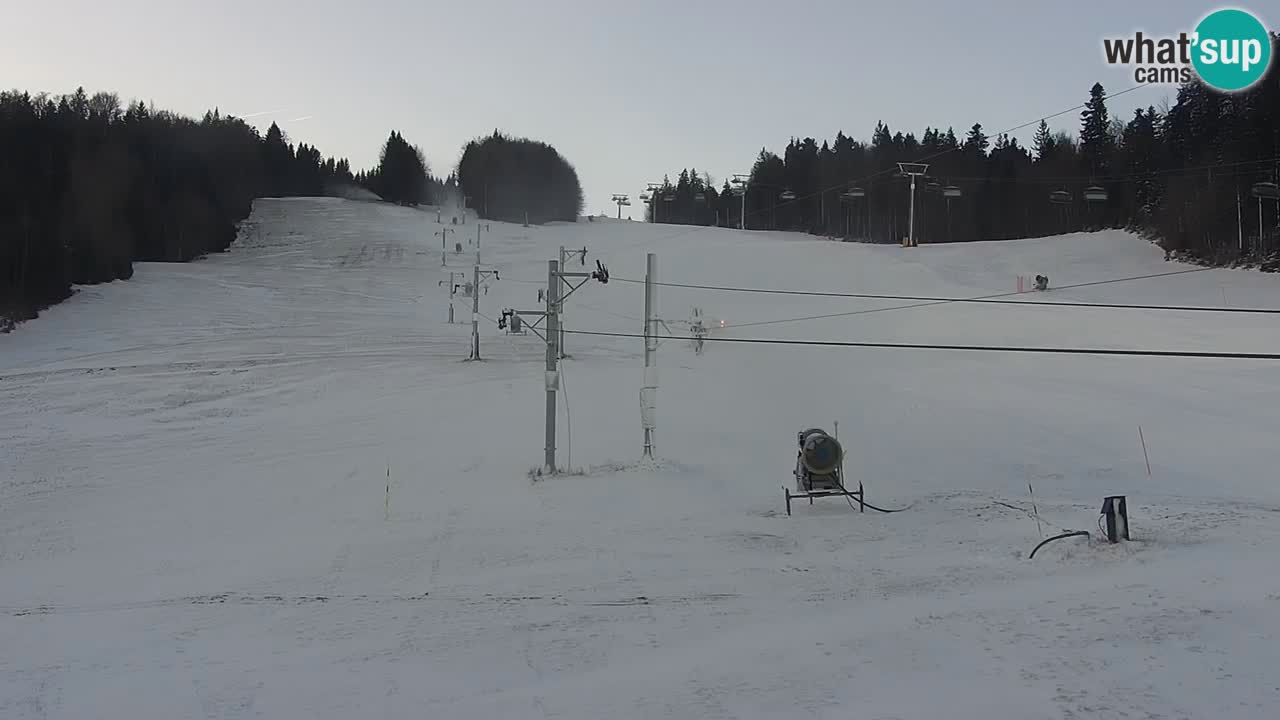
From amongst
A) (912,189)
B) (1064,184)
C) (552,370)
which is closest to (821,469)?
(552,370)

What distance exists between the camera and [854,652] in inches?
340

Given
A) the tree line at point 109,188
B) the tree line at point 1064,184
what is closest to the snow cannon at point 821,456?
the tree line at point 1064,184

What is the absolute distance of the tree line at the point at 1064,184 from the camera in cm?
5044

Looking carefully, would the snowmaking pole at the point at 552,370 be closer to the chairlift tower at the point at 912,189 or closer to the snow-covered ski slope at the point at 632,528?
the snow-covered ski slope at the point at 632,528

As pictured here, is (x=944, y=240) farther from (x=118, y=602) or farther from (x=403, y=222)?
(x=118, y=602)

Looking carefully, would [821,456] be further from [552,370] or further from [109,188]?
[109,188]

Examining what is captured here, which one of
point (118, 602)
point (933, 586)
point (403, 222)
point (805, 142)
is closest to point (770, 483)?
point (933, 586)

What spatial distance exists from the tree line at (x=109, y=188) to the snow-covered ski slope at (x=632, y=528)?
21.3 ft

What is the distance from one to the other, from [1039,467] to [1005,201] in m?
76.0

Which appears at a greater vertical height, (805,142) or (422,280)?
(805,142)

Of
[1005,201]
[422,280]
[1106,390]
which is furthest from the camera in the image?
[1005,201]

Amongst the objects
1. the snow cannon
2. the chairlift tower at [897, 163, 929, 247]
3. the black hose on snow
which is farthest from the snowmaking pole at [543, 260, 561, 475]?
the chairlift tower at [897, 163, 929, 247]

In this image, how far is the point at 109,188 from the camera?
64.2 metres

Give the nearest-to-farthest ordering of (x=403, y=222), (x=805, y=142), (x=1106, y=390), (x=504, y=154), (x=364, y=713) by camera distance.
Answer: (x=364, y=713), (x=1106, y=390), (x=403, y=222), (x=504, y=154), (x=805, y=142)
